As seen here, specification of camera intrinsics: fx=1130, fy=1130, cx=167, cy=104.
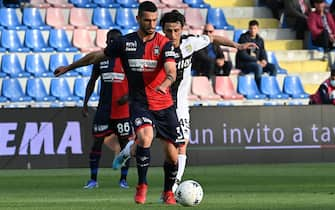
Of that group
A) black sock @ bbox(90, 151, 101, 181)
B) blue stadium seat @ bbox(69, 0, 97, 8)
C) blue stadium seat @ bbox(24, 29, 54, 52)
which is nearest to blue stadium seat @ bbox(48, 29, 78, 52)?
blue stadium seat @ bbox(24, 29, 54, 52)

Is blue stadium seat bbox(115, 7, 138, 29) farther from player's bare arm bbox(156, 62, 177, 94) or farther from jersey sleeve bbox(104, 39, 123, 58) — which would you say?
player's bare arm bbox(156, 62, 177, 94)

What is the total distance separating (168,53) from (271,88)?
1409 centimetres

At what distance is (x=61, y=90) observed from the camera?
76.9ft

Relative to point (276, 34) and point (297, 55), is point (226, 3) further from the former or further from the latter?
point (297, 55)

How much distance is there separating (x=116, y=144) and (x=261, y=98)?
29.8ft

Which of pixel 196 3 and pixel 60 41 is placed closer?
pixel 60 41

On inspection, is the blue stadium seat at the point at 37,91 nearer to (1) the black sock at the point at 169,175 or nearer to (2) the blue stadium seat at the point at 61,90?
(2) the blue stadium seat at the point at 61,90

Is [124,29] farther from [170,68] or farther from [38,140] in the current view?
[170,68]

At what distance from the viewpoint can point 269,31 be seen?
2769 cm

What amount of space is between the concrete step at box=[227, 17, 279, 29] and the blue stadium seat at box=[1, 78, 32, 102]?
6.79m

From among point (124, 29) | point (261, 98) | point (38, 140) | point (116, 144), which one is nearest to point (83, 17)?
point (124, 29)

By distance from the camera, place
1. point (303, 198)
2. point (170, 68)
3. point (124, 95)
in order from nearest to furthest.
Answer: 1. point (170, 68)
2. point (303, 198)
3. point (124, 95)

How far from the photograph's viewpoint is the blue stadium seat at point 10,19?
24719mm

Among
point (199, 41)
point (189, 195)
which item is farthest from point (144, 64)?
point (199, 41)
